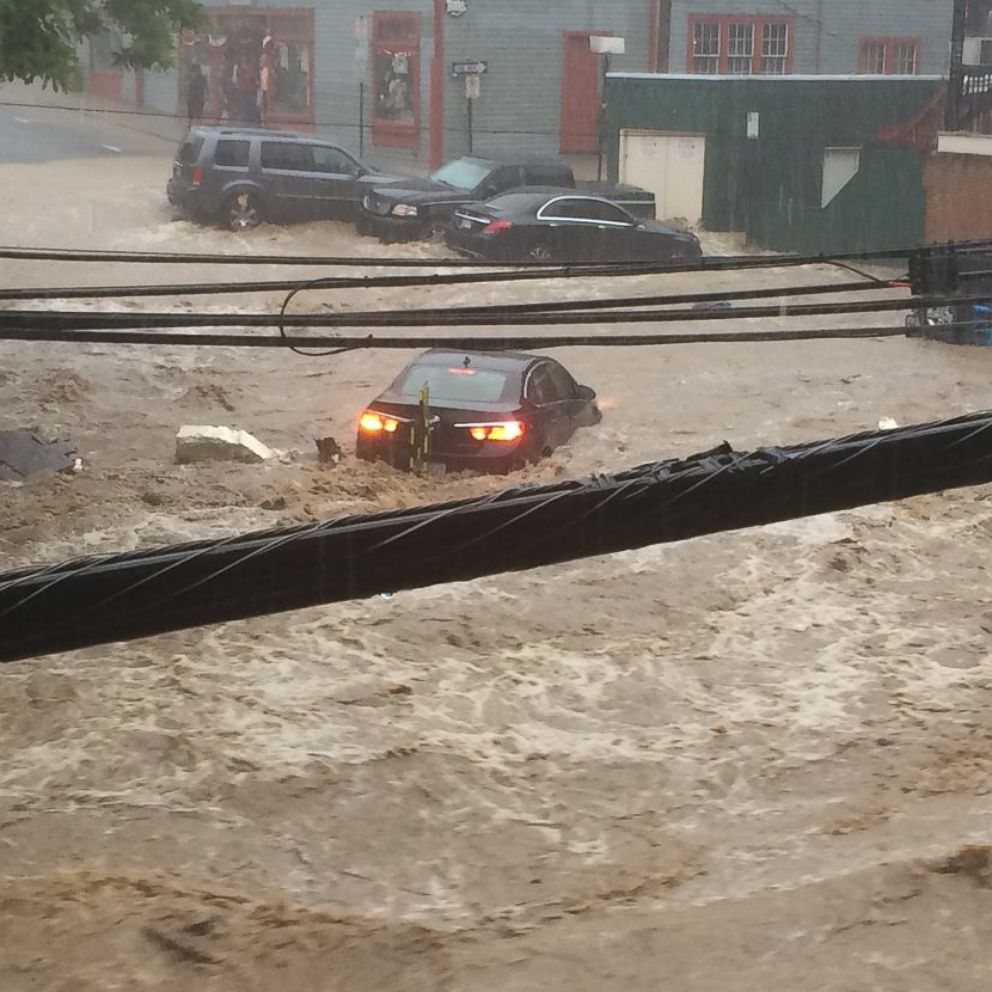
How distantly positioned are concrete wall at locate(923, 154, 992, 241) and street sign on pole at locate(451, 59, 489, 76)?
8.90m

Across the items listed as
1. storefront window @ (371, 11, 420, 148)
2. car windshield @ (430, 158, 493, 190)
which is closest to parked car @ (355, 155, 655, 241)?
car windshield @ (430, 158, 493, 190)

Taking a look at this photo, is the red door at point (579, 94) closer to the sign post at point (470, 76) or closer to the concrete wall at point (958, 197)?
the sign post at point (470, 76)

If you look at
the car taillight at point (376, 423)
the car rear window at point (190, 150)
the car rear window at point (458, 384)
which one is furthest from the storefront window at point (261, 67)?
the car rear window at point (458, 384)

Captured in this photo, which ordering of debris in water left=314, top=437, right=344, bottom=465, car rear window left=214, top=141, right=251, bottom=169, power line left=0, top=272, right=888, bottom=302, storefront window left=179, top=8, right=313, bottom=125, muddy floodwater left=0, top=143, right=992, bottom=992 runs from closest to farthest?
muddy floodwater left=0, top=143, right=992, bottom=992
power line left=0, top=272, right=888, bottom=302
debris in water left=314, top=437, right=344, bottom=465
car rear window left=214, top=141, right=251, bottom=169
storefront window left=179, top=8, right=313, bottom=125

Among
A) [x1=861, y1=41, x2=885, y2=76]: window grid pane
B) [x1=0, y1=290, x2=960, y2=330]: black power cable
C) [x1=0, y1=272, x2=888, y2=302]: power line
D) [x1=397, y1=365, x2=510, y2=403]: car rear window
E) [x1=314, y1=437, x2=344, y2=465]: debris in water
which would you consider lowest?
[x1=314, y1=437, x2=344, y2=465]: debris in water

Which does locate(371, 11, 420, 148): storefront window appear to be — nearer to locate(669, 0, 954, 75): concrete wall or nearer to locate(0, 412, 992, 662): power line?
locate(669, 0, 954, 75): concrete wall

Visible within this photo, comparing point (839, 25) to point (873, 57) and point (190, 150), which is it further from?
point (190, 150)

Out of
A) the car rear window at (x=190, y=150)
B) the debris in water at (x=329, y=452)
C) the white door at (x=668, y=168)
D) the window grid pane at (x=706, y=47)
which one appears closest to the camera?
the debris in water at (x=329, y=452)

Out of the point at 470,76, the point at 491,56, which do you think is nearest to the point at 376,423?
the point at 470,76

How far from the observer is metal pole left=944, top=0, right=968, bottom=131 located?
783 inches

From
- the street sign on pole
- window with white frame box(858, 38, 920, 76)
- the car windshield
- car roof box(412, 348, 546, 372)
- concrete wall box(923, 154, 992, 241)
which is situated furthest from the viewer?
window with white frame box(858, 38, 920, 76)

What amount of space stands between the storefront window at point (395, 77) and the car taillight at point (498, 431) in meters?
16.0

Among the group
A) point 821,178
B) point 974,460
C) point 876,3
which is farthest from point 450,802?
point 876,3

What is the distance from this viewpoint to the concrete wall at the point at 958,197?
20.9 meters
